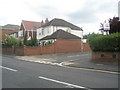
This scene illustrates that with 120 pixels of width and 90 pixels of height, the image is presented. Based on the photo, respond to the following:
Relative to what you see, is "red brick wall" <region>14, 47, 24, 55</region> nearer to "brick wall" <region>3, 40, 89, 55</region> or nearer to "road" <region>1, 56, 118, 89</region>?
"brick wall" <region>3, 40, 89, 55</region>

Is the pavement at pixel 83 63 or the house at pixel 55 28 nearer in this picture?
the pavement at pixel 83 63

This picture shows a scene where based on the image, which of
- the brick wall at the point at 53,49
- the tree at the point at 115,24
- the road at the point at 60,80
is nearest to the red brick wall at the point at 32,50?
the brick wall at the point at 53,49

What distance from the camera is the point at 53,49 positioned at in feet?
114

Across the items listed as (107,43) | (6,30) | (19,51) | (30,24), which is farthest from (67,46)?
(6,30)

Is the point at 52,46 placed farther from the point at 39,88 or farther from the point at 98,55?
the point at 39,88

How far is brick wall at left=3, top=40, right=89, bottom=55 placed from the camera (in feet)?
109

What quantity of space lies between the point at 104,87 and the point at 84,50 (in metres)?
33.4

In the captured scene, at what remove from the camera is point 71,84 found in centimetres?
847

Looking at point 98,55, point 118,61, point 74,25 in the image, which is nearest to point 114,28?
point 98,55

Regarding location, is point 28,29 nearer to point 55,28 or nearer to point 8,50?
point 55,28

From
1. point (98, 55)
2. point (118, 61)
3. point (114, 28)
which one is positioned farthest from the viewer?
point (114, 28)

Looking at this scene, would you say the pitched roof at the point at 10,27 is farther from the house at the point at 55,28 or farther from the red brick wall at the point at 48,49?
the red brick wall at the point at 48,49

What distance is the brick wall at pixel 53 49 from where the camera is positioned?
33144mm

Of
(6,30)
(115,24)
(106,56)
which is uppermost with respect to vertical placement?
(6,30)
